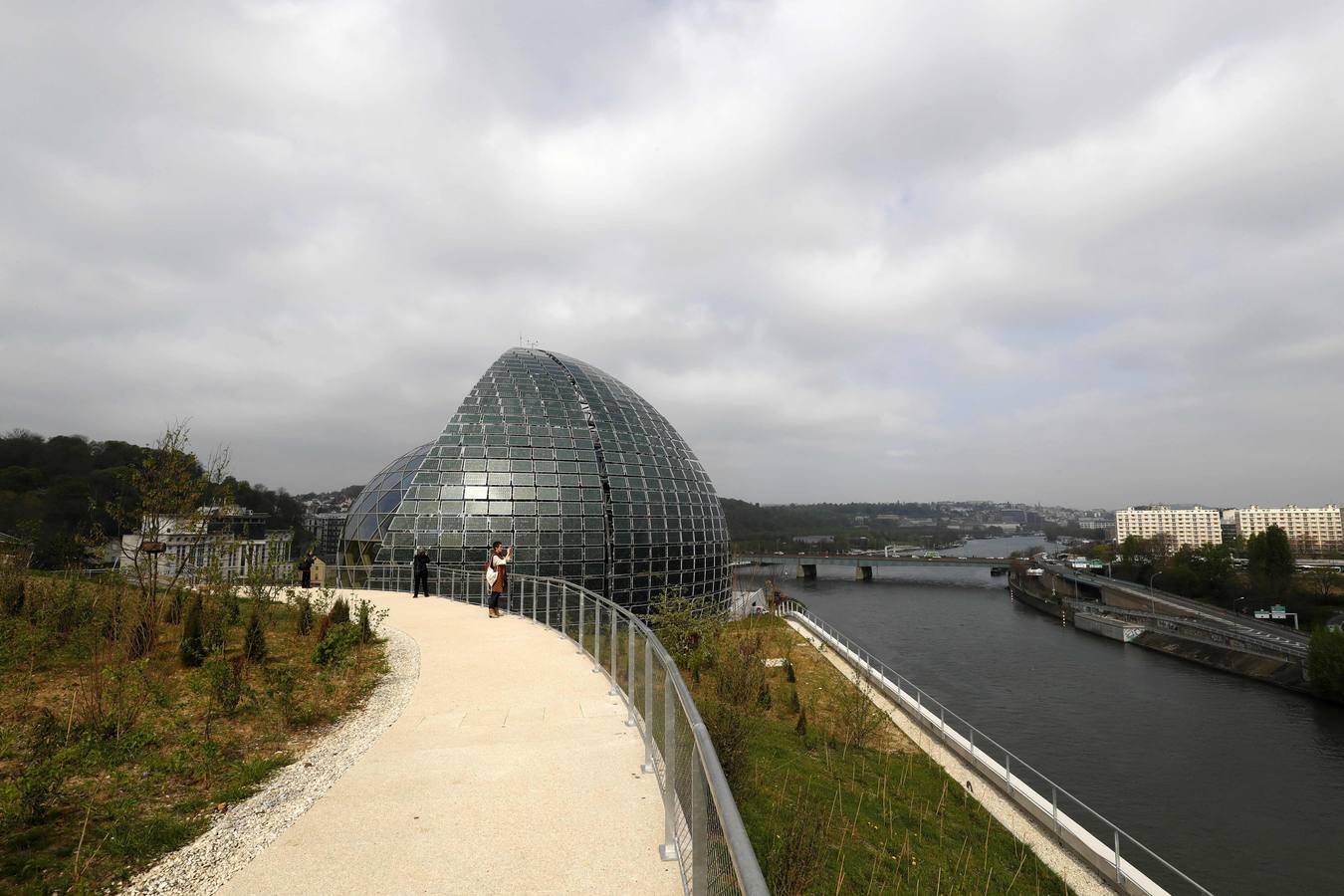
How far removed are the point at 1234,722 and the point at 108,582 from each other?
48445 mm

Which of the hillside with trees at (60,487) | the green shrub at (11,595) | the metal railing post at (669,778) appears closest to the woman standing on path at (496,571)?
the green shrub at (11,595)

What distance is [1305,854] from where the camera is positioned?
1994 cm

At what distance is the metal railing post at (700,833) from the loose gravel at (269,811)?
4005mm

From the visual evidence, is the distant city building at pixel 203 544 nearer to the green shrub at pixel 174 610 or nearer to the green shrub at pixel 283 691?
the green shrub at pixel 174 610

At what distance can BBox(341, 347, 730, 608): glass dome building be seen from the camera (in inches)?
1123

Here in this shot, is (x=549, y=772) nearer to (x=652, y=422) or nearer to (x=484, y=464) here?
(x=484, y=464)

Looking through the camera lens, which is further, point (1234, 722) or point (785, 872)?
point (1234, 722)

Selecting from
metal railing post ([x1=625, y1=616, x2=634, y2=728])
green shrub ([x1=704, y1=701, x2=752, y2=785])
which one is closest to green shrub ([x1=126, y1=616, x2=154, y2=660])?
metal railing post ([x1=625, y1=616, x2=634, y2=728])

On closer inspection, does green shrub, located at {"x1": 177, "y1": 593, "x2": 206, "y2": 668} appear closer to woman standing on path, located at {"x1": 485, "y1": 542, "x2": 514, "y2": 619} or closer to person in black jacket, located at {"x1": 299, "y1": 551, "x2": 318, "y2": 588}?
woman standing on path, located at {"x1": 485, "y1": 542, "x2": 514, "y2": 619}

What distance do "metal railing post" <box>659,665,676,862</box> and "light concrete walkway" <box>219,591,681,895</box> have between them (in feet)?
0.42

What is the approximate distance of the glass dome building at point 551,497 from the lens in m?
28.5

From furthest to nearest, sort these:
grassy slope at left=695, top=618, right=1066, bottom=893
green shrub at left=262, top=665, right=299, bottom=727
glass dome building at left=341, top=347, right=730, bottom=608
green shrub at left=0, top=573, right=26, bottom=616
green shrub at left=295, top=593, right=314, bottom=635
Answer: glass dome building at left=341, top=347, right=730, bottom=608 < green shrub at left=295, top=593, right=314, bottom=635 < green shrub at left=0, top=573, right=26, bottom=616 < green shrub at left=262, top=665, right=299, bottom=727 < grassy slope at left=695, top=618, right=1066, bottom=893

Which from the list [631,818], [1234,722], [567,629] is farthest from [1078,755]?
[631,818]

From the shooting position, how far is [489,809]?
6160 mm
